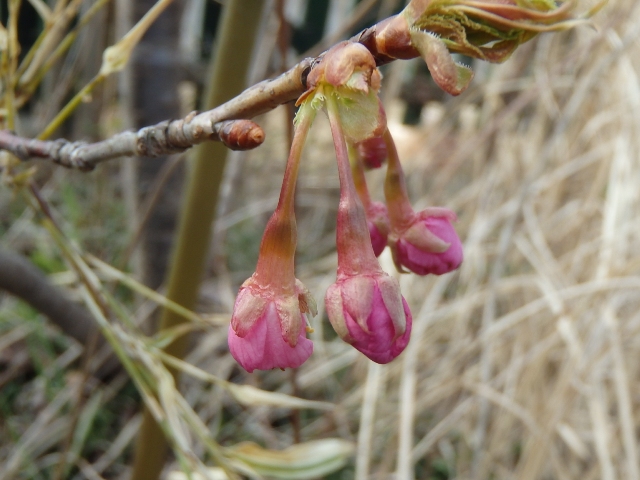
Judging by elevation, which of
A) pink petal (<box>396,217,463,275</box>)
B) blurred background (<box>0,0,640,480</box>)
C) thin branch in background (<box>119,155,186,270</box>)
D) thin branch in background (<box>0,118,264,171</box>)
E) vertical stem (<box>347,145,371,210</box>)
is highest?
thin branch in background (<box>0,118,264,171</box>)

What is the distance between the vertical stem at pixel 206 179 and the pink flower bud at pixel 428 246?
0.31 metres

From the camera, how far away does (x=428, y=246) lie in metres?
0.40

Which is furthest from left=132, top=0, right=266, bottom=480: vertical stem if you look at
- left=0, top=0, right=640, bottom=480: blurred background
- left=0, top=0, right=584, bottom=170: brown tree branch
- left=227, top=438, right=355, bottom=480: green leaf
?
left=0, top=0, right=584, bottom=170: brown tree branch

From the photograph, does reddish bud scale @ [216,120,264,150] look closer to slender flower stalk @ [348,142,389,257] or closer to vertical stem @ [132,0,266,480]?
slender flower stalk @ [348,142,389,257]

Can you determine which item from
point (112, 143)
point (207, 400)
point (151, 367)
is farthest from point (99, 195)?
point (112, 143)

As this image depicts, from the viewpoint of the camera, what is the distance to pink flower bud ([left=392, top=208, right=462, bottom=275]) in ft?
1.30

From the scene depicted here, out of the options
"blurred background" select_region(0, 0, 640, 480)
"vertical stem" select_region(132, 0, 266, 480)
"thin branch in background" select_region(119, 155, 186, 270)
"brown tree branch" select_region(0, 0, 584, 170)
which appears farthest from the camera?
"blurred background" select_region(0, 0, 640, 480)

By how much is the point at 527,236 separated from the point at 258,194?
1.12 m

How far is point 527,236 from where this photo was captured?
1.45m

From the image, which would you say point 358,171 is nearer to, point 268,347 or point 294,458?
point 268,347

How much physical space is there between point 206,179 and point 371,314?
0.39m

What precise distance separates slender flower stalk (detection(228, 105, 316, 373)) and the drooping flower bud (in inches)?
3.9

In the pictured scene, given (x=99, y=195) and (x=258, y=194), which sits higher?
(x=99, y=195)

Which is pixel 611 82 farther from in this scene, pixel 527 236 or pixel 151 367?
pixel 151 367
